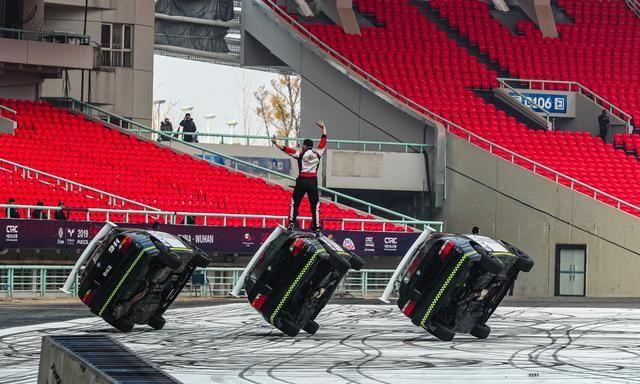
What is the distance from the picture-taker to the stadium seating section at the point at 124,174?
36.8 meters

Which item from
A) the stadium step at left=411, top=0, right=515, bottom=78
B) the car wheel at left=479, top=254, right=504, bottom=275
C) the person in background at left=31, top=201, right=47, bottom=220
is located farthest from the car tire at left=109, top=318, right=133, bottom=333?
the stadium step at left=411, top=0, right=515, bottom=78

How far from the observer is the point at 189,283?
32812 millimetres

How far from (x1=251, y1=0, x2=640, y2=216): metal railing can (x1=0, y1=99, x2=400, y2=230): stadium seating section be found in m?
5.22

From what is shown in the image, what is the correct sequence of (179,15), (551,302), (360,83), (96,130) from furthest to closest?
(179,15), (360,83), (96,130), (551,302)

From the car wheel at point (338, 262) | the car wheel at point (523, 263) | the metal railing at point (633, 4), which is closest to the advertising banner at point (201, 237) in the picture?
the car wheel at point (338, 262)

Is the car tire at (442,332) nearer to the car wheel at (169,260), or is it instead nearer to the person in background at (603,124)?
the car wheel at (169,260)

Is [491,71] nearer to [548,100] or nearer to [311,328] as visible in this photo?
[548,100]

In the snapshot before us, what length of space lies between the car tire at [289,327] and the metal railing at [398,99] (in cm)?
2116

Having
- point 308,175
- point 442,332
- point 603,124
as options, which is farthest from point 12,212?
point 603,124

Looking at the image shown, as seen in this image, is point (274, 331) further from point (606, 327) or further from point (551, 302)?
point (551, 302)

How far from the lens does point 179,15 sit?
54.9 meters

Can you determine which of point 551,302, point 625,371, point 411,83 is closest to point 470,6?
point 411,83

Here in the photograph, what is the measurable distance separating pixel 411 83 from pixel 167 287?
1037 inches

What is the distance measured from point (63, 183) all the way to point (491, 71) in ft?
57.0
